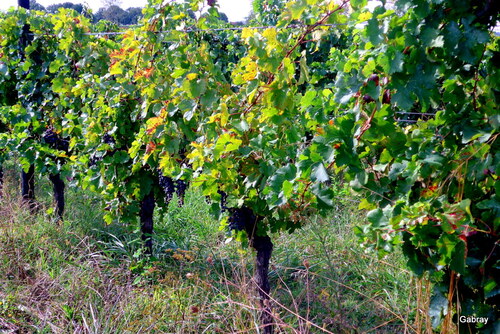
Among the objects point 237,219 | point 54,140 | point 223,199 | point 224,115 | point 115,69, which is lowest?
point 237,219

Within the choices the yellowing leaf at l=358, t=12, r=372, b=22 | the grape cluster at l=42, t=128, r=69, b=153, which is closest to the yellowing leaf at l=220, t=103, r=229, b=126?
the yellowing leaf at l=358, t=12, r=372, b=22

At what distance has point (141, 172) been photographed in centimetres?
363

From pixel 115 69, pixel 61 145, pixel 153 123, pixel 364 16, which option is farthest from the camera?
pixel 61 145

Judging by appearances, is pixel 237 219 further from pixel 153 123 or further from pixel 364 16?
pixel 364 16

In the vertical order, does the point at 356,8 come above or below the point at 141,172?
above

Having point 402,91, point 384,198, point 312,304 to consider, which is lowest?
point 312,304

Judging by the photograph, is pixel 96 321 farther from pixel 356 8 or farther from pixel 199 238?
pixel 356 8

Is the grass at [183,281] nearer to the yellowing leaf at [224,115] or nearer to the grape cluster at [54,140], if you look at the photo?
the grape cluster at [54,140]

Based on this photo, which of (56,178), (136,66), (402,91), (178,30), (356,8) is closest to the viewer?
(402,91)

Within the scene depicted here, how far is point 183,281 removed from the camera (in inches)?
143

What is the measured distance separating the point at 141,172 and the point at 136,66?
0.78 metres

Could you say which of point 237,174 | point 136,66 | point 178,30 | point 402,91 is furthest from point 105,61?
point 402,91

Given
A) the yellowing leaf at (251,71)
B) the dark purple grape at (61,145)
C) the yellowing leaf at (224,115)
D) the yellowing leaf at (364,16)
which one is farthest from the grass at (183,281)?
the yellowing leaf at (364,16)

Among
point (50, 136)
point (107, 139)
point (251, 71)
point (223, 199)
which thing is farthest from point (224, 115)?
point (50, 136)
